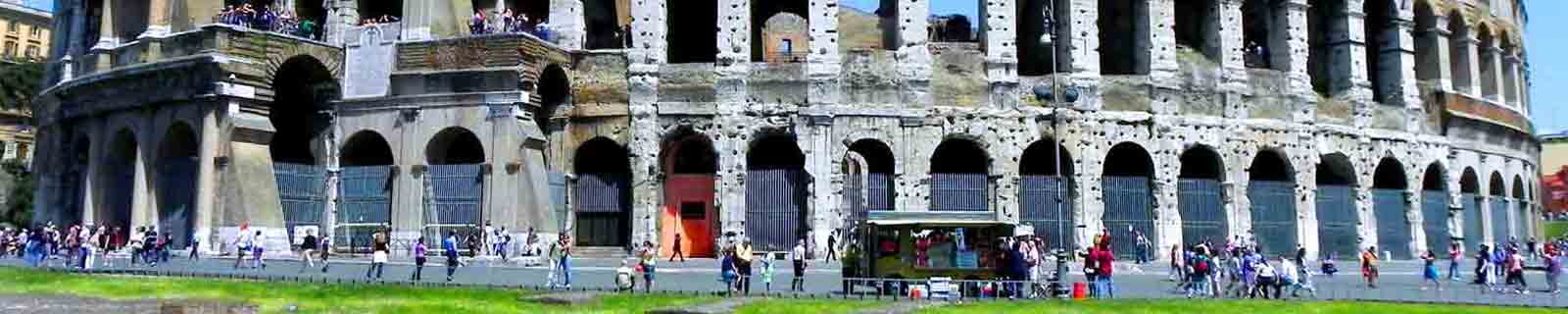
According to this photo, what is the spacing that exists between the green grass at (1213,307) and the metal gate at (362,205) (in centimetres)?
1905

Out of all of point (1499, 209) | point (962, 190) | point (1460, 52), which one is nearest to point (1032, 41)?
point (962, 190)

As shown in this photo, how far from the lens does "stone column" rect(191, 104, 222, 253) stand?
3031cm

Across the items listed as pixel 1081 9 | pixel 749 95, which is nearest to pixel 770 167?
pixel 749 95

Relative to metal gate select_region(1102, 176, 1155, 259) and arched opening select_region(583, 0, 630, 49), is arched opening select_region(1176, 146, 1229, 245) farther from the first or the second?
arched opening select_region(583, 0, 630, 49)

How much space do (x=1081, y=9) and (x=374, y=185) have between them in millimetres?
18514

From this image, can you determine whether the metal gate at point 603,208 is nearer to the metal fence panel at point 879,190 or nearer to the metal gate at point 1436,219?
the metal fence panel at point 879,190

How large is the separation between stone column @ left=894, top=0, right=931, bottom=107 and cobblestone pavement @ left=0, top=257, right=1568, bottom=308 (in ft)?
17.1

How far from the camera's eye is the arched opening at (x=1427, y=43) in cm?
4016

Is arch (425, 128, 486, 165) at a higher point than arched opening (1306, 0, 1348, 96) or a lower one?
lower

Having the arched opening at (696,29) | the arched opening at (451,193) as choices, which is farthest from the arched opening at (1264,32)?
the arched opening at (451,193)

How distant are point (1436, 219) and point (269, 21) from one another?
33.9 meters

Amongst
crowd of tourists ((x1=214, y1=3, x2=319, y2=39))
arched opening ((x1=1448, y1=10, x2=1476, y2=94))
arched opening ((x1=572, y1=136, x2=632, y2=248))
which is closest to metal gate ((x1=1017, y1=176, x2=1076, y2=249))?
arched opening ((x1=572, y1=136, x2=632, y2=248))

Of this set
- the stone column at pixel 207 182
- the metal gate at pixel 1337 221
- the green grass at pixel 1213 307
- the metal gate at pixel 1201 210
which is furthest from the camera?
the metal gate at pixel 1337 221

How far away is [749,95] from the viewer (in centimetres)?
3272
